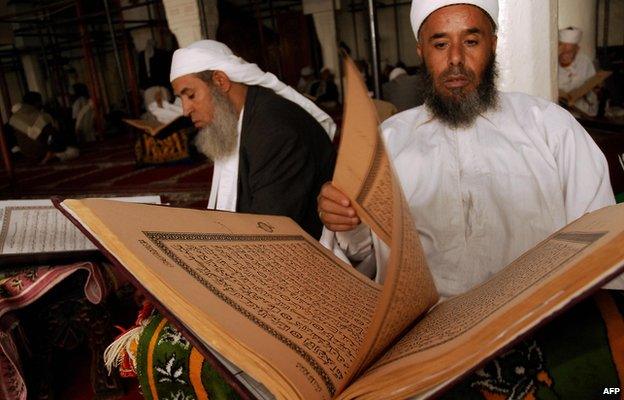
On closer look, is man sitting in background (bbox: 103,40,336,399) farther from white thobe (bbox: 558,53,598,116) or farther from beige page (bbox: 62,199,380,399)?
white thobe (bbox: 558,53,598,116)

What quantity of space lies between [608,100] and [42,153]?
264 inches

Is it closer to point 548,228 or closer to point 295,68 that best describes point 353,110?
point 548,228

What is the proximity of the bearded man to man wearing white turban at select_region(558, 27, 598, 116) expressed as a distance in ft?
11.0

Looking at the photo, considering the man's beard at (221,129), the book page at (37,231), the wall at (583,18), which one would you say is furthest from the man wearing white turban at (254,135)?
the wall at (583,18)

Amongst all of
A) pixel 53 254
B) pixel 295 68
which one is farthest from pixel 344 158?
pixel 295 68

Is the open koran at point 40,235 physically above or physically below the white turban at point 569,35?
below

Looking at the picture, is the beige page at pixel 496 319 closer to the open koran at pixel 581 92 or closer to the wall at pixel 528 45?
the wall at pixel 528 45

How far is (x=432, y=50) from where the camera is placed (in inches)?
41.9

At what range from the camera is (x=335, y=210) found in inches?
29.1

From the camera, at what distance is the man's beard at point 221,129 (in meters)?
1.82

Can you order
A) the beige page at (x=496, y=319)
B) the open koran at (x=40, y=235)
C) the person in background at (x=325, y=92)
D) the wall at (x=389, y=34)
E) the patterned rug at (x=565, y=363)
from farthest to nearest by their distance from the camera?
1. the wall at (x=389, y=34)
2. the person in background at (x=325, y=92)
3. the open koran at (x=40, y=235)
4. the patterned rug at (x=565, y=363)
5. the beige page at (x=496, y=319)

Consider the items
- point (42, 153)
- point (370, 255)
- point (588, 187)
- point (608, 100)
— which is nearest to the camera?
point (588, 187)

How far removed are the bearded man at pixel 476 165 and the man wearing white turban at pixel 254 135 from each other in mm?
526

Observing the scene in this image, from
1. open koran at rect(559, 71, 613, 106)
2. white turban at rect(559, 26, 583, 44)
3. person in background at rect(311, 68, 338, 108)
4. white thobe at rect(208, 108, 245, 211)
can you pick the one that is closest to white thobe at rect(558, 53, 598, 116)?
white turban at rect(559, 26, 583, 44)
